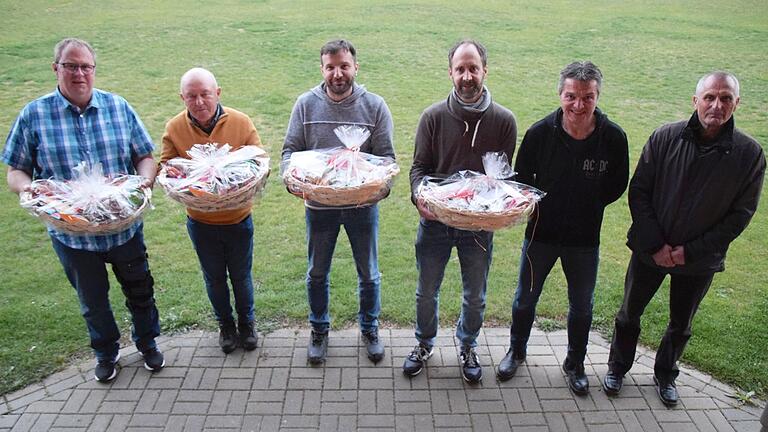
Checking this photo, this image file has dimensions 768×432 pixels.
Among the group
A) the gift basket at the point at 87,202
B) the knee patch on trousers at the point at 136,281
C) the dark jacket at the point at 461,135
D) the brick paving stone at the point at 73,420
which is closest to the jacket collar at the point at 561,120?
the dark jacket at the point at 461,135

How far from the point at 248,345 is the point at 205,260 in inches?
31.1

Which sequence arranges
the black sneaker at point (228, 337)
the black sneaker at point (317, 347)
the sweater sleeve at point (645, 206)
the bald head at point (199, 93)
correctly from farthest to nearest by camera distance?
the black sneaker at point (228, 337)
the black sneaker at point (317, 347)
the bald head at point (199, 93)
the sweater sleeve at point (645, 206)

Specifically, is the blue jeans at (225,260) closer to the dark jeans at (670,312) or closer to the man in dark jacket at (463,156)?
the man in dark jacket at (463,156)

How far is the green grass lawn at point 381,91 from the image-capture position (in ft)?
16.5

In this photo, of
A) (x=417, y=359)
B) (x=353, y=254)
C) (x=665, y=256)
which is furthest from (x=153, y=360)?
(x=665, y=256)

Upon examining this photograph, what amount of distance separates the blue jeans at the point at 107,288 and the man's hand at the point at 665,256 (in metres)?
3.48

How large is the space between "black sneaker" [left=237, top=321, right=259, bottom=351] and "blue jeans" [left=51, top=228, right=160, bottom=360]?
0.64 m

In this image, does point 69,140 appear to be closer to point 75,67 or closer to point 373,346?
point 75,67

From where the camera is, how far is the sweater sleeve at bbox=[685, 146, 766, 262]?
137 inches

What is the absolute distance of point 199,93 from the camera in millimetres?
3824

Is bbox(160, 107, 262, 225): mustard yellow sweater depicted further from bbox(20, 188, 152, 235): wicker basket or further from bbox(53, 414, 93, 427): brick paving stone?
bbox(53, 414, 93, 427): brick paving stone

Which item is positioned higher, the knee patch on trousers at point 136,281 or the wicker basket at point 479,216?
the wicker basket at point 479,216

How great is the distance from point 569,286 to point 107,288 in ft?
10.6

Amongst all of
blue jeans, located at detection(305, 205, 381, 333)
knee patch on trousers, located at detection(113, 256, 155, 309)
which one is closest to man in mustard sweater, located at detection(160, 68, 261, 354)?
knee patch on trousers, located at detection(113, 256, 155, 309)
